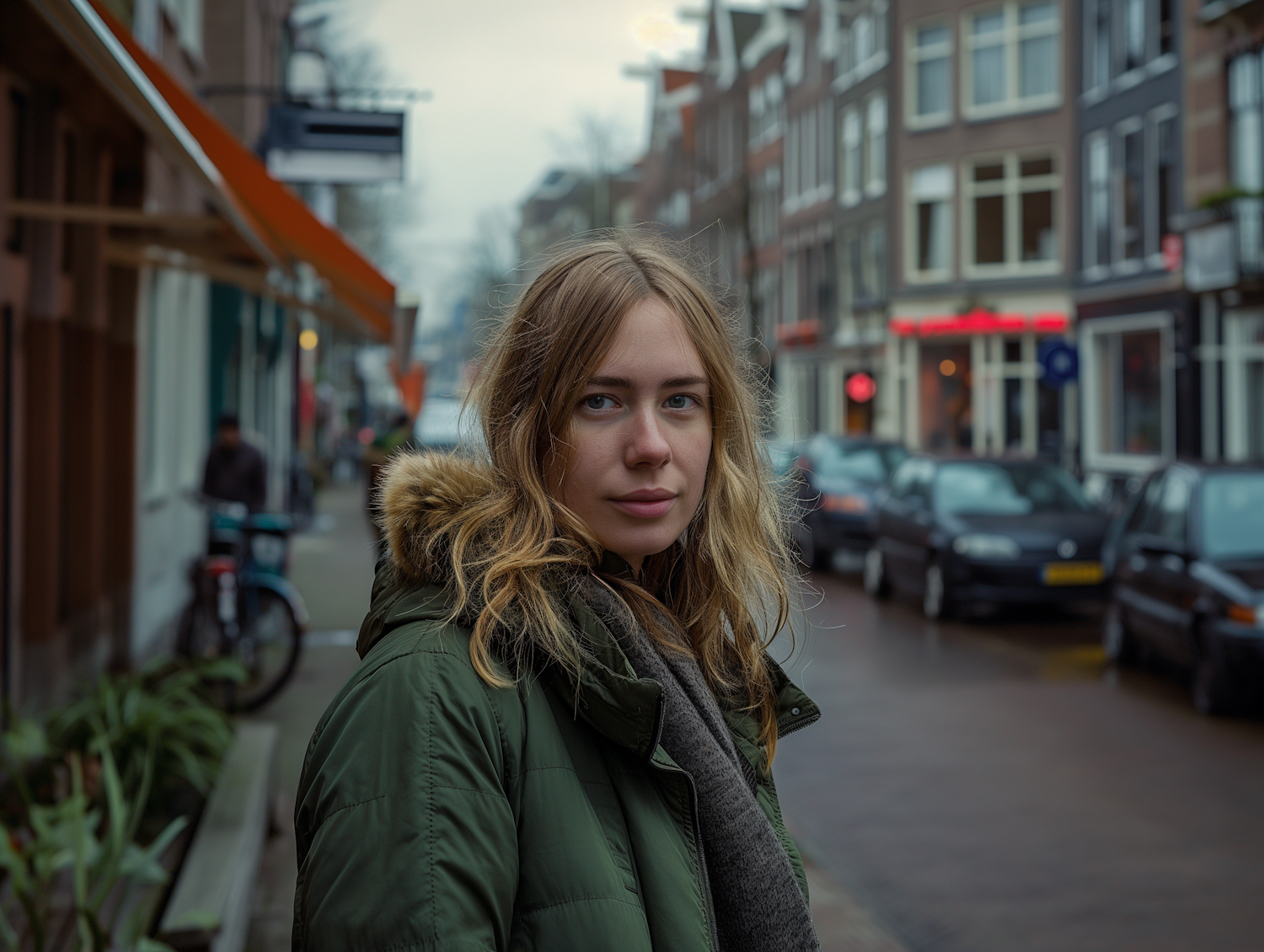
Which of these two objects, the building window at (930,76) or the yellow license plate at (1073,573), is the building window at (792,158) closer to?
the building window at (930,76)

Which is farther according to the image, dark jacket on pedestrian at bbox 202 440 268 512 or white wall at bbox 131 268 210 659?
white wall at bbox 131 268 210 659

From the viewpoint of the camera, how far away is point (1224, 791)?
6543 mm

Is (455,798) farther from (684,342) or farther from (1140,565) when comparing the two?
(1140,565)

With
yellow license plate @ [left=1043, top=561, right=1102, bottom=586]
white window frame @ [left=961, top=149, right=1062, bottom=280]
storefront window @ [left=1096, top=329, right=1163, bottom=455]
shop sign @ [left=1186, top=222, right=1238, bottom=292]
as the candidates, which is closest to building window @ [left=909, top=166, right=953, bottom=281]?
white window frame @ [left=961, top=149, right=1062, bottom=280]

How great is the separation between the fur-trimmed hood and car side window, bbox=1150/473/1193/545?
317 inches

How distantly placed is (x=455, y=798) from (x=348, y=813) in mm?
99

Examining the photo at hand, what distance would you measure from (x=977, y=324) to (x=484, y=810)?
3470cm

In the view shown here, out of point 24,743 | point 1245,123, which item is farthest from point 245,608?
point 1245,123

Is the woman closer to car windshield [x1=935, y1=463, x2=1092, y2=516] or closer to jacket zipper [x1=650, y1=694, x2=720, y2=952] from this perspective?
jacket zipper [x1=650, y1=694, x2=720, y2=952]

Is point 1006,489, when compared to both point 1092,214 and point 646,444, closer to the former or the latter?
point 646,444

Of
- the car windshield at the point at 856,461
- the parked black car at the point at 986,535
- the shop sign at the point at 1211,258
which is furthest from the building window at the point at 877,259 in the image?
the parked black car at the point at 986,535

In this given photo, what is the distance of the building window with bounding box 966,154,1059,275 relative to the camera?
3347cm

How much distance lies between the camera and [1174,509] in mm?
9312

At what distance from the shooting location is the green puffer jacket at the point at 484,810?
129cm
